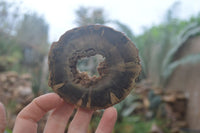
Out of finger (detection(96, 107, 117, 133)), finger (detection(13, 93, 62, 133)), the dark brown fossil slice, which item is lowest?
finger (detection(96, 107, 117, 133))

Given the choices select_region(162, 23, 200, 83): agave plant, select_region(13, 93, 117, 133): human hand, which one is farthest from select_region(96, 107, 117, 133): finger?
select_region(162, 23, 200, 83): agave plant

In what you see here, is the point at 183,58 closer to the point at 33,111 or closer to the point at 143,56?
the point at 143,56

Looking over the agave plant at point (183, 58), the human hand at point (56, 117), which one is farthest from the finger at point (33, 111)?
the agave plant at point (183, 58)

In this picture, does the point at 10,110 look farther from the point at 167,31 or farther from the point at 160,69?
the point at 167,31

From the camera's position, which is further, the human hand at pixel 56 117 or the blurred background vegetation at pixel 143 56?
the blurred background vegetation at pixel 143 56

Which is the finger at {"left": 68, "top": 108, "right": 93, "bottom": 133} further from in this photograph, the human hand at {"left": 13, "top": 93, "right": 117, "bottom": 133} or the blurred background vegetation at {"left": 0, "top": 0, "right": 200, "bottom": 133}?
the blurred background vegetation at {"left": 0, "top": 0, "right": 200, "bottom": 133}

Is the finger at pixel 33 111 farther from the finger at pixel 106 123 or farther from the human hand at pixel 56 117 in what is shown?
the finger at pixel 106 123

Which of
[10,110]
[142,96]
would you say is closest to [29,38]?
[10,110]
